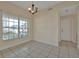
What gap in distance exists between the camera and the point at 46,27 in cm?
546

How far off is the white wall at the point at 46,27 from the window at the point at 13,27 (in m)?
1.06

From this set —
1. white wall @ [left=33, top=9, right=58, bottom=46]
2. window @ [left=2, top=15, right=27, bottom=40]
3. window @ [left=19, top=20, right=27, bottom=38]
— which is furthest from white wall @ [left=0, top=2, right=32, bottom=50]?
white wall @ [left=33, top=9, right=58, bottom=46]

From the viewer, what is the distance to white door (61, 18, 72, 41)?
6.33 m

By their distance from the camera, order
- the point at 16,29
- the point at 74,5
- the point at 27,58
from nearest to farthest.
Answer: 1. the point at 27,58
2. the point at 74,5
3. the point at 16,29

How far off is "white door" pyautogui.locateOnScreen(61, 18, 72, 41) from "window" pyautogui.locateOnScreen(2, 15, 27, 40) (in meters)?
3.50

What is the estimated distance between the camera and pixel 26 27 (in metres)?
6.06

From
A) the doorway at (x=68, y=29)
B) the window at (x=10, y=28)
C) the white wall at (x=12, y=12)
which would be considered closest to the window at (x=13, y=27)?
the window at (x=10, y=28)

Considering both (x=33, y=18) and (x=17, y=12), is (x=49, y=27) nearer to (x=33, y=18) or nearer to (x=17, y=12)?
(x=33, y=18)

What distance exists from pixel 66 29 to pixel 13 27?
15.1 feet

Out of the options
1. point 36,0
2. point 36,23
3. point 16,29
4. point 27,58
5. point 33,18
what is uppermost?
point 36,0

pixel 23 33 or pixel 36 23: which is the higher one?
pixel 36 23

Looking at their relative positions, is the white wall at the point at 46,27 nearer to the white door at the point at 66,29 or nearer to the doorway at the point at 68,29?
the doorway at the point at 68,29

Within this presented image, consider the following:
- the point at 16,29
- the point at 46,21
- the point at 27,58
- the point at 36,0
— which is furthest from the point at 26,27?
the point at 27,58

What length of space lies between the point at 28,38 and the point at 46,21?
2213mm
